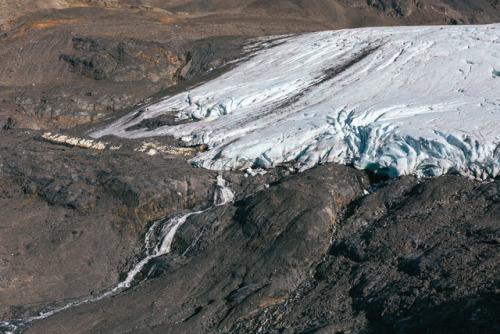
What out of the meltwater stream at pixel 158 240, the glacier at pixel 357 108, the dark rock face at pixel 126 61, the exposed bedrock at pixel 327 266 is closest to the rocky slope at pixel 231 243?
the exposed bedrock at pixel 327 266

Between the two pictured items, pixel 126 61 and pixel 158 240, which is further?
pixel 126 61

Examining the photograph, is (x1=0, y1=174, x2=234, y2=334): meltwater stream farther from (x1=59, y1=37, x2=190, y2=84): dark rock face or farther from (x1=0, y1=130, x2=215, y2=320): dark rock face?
(x1=59, y1=37, x2=190, y2=84): dark rock face

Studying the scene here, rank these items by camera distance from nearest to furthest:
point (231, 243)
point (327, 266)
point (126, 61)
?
point (327, 266), point (231, 243), point (126, 61)

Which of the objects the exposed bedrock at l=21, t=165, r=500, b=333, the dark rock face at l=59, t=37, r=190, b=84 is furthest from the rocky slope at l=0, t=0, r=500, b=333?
the dark rock face at l=59, t=37, r=190, b=84

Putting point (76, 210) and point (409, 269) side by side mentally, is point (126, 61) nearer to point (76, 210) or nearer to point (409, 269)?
point (76, 210)

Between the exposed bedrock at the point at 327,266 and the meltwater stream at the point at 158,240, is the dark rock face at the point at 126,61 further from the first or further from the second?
the exposed bedrock at the point at 327,266

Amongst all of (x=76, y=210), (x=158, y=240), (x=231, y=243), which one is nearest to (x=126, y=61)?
(x=76, y=210)
